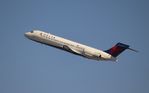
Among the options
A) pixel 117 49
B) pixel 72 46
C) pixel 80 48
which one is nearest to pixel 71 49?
pixel 72 46

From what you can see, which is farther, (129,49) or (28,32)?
(28,32)

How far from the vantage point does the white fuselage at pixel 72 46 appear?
12800 centimetres

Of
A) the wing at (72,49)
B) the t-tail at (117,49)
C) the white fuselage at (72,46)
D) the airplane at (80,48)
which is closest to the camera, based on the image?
the white fuselage at (72,46)

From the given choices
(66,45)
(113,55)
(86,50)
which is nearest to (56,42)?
(66,45)

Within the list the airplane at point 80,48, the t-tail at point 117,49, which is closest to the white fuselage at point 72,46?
the airplane at point 80,48

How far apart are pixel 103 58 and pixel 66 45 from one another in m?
15.5

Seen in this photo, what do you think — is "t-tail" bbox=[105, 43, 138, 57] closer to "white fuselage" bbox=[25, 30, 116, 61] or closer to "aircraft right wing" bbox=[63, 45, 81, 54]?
"white fuselage" bbox=[25, 30, 116, 61]

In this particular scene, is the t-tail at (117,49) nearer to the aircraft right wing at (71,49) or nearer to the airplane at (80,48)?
the airplane at (80,48)

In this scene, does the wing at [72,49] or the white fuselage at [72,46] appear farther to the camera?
the wing at [72,49]

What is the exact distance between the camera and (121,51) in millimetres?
133000

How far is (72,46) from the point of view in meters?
132

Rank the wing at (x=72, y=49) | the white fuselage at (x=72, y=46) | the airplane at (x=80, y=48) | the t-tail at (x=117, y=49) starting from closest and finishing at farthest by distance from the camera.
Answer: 1. the white fuselage at (x=72, y=46)
2. the airplane at (x=80, y=48)
3. the wing at (x=72, y=49)
4. the t-tail at (x=117, y=49)

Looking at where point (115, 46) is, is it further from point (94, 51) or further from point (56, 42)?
point (56, 42)

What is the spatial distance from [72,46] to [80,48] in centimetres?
329
